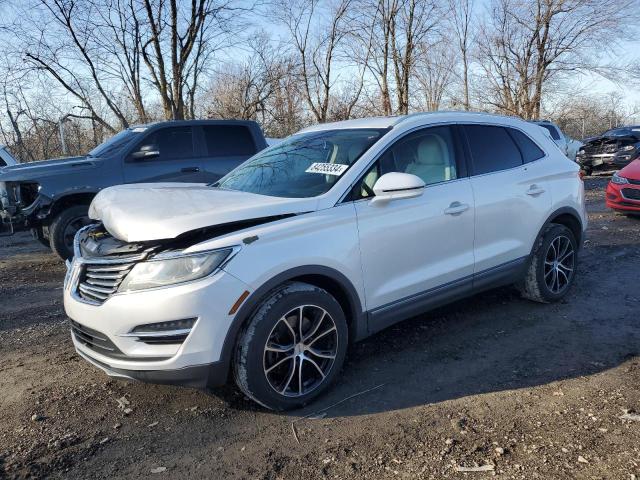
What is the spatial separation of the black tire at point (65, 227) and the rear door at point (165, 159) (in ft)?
2.69

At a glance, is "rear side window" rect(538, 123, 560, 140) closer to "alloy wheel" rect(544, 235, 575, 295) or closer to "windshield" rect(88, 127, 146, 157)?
"alloy wheel" rect(544, 235, 575, 295)

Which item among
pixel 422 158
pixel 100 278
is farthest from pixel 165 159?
pixel 100 278

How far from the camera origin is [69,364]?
12.9 feet

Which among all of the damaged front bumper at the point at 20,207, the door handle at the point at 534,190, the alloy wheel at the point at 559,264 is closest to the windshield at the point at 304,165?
the door handle at the point at 534,190

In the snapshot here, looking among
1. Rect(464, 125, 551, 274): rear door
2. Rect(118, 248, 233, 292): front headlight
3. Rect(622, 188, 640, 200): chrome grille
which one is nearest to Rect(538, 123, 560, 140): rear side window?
Rect(622, 188, 640, 200): chrome grille

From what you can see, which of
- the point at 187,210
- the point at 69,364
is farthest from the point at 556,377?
the point at 69,364

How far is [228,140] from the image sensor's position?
858cm

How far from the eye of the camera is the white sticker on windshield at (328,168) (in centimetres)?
355

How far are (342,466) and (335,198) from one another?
1608 mm

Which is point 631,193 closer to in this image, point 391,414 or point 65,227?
point 391,414

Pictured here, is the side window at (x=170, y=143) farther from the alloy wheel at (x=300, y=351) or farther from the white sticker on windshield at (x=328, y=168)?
the alloy wheel at (x=300, y=351)

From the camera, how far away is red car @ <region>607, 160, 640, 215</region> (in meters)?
8.99

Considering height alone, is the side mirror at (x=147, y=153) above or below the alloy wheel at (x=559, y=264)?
above

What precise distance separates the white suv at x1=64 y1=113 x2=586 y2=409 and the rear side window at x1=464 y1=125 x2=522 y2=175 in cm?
1
